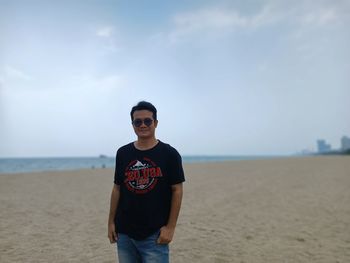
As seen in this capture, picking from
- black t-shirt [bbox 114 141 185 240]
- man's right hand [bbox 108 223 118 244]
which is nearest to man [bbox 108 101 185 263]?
black t-shirt [bbox 114 141 185 240]

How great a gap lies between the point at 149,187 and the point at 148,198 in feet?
0.32

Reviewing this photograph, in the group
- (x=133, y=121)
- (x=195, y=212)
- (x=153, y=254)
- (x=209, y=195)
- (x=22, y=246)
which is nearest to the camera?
(x=153, y=254)

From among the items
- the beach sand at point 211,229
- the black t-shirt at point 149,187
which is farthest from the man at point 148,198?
the beach sand at point 211,229

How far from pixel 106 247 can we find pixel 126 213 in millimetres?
4218

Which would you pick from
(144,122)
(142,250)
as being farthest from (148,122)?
(142,250)

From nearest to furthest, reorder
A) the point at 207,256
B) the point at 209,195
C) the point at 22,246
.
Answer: the point at 207,256, the point at 22,246, the point at 209,195

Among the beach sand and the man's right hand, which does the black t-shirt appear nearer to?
the man's right hand

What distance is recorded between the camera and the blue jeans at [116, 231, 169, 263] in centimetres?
277

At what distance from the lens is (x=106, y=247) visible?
6.63 m

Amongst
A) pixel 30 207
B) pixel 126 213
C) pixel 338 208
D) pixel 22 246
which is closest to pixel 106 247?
pixel 22 246

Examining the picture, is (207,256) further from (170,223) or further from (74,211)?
(74,211)

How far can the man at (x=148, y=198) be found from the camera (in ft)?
9.11

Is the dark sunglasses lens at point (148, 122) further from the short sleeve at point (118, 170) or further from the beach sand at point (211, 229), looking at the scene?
the beach sand at point (211, 229)

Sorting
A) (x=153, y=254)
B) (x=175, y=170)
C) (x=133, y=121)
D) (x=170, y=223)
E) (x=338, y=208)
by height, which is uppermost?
(x=133, y=121)
